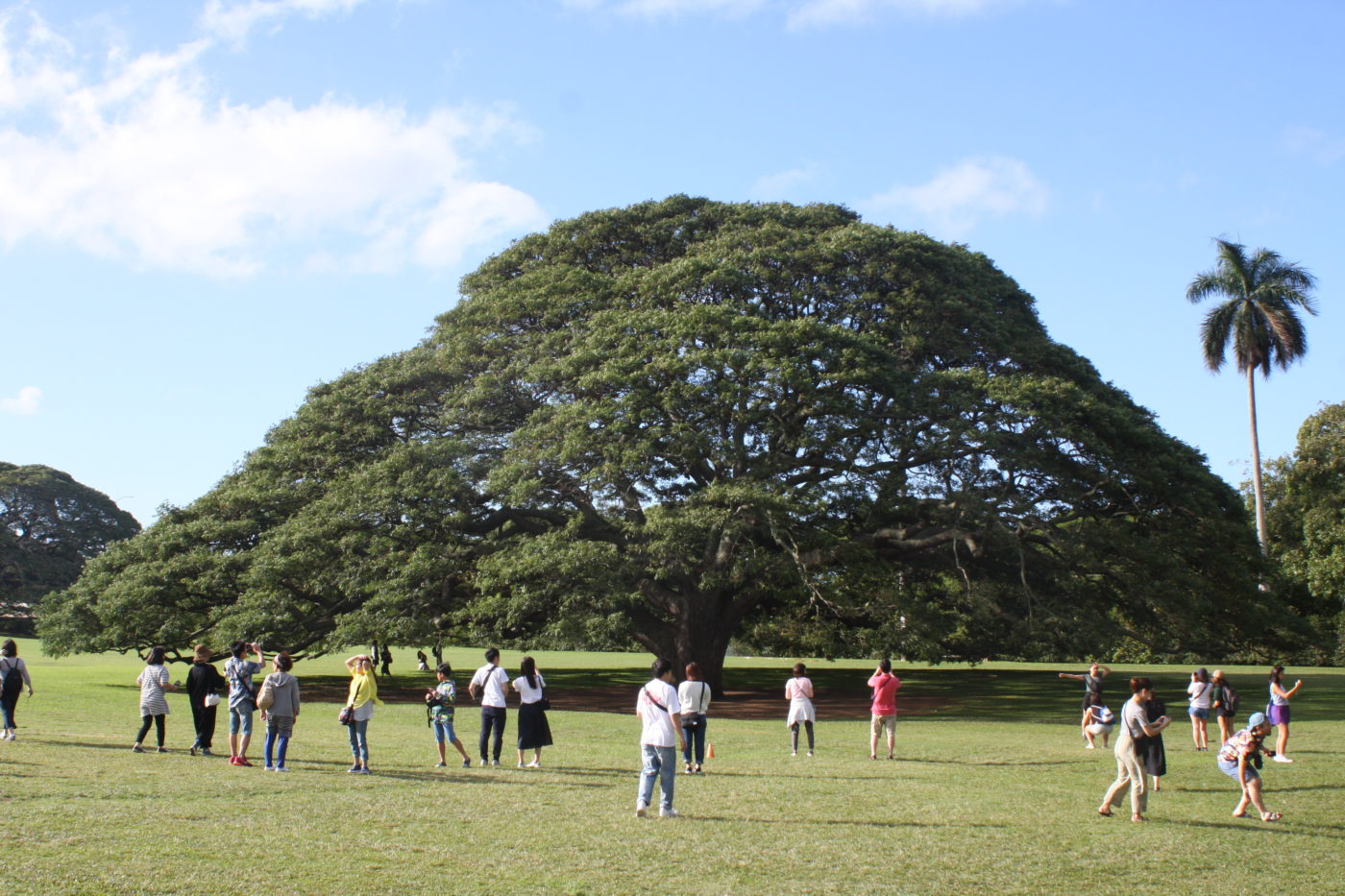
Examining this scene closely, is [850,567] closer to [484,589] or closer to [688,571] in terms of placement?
[688,571]

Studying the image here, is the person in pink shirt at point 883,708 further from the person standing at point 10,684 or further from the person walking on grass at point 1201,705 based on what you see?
the person standing at point 10,684

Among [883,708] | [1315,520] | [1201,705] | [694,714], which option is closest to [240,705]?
[694,714]

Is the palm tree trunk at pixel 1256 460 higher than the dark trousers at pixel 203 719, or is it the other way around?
the palm tree trunk at pixel 1256 460

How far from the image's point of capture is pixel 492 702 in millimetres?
14320

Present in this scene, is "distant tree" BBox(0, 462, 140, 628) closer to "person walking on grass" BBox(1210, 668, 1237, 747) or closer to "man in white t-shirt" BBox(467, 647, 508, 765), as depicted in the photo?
"man in white t-shirt" BBox(467, 647, 508, 765)

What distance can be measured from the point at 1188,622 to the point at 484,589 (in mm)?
16640

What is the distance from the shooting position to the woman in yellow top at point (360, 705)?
12.9m

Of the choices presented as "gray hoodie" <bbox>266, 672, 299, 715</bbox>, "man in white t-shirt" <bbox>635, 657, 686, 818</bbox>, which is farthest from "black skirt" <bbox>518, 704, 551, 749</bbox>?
"man in white t-shirt" <bbox>635, 657, 686, 818</bbox>

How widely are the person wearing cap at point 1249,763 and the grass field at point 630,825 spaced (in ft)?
0.74

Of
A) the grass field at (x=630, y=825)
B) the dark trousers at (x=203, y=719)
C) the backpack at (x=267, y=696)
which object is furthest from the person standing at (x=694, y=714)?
the dark trousers at (x=203, y=719)

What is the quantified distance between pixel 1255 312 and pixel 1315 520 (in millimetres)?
9703

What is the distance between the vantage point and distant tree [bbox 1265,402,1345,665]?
4594cm

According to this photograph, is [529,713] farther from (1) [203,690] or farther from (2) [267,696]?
(1) [203,690]

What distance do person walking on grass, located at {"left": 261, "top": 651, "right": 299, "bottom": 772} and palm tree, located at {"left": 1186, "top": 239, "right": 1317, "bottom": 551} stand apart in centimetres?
4643
